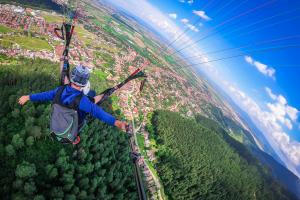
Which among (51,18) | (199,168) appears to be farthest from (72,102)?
(51,18)

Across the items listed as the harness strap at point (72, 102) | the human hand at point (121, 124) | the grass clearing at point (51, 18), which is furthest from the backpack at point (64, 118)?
the grass clearing at point (51, 18)

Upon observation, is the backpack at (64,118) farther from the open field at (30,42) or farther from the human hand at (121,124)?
the open field at (30,42)

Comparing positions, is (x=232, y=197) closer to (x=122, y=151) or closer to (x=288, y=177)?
(x=122, y=151)

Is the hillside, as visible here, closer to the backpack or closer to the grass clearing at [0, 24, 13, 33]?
the grass clearing at [0, 24, 13, 33]

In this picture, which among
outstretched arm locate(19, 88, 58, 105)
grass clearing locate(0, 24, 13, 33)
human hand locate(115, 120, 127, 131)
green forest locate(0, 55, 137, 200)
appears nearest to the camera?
human hand locate(115, 120, 127, 131)

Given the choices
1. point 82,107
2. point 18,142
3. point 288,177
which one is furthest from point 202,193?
point 288,177

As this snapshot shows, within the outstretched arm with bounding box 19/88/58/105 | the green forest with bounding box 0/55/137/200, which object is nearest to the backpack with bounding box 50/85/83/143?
the outstretched arm with bounding box 19/88/58/105

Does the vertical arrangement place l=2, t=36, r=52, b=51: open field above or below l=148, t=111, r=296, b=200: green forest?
below

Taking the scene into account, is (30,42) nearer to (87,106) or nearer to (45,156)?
(45,156)
